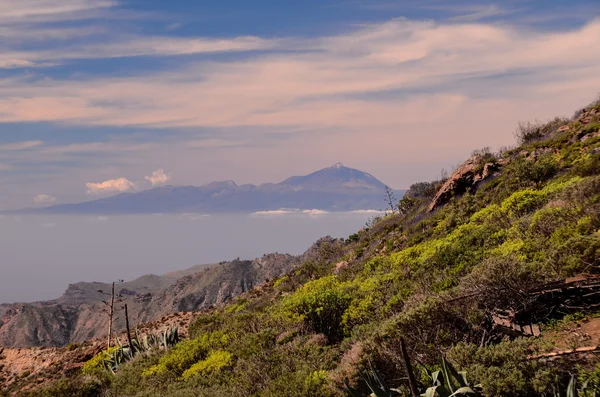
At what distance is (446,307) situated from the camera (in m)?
11.5

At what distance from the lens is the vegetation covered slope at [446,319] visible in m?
9.00

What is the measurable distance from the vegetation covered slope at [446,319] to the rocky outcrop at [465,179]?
114 inches

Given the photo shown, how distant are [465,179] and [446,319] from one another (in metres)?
23.9

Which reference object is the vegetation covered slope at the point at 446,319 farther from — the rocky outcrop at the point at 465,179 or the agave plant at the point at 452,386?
the rocky outcrop at the point at 465,179

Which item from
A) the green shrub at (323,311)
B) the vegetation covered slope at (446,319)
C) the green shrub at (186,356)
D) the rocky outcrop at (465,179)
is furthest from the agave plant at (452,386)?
the rocky outcrop at (465,179)

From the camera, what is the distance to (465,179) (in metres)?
33.4

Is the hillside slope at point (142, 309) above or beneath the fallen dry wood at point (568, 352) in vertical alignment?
beneath

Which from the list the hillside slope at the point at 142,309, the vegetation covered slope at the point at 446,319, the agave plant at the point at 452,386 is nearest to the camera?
the agave plant at the point at 452,386

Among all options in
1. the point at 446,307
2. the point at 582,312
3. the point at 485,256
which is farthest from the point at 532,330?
the point at 485,256

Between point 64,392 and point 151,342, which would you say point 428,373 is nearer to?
point 64,392

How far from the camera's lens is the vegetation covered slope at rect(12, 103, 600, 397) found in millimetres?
9000

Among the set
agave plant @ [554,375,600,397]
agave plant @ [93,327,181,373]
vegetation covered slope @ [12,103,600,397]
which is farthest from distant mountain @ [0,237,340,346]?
agave plant @ [554,375,600,397]

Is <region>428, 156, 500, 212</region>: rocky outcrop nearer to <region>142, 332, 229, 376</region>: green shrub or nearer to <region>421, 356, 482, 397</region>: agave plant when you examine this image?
<region>142, 332, 229, 376</region>: green shrub

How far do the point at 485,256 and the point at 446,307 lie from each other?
564 cm
